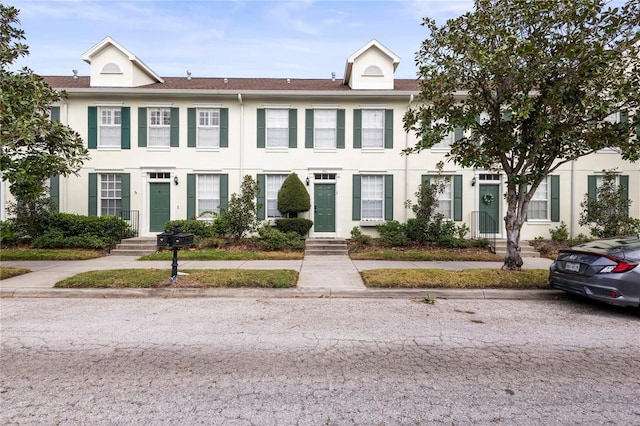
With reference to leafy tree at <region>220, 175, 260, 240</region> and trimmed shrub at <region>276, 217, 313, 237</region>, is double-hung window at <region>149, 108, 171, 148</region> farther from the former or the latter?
trimmed shrub at <region>276, 217, 313, 237</region>

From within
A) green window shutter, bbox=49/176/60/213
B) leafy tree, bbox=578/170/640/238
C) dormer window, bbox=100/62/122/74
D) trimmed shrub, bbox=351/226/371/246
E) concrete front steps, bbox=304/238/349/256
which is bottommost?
concrete front steps, bbox=304/238/349/256

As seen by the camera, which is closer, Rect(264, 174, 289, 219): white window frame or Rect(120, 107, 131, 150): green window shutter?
Rect(120, 107, 131, 150): green window shutter

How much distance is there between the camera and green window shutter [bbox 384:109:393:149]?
14.1 m

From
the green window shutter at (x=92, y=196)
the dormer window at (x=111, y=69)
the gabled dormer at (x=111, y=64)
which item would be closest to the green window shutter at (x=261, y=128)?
the gabled dormer at (x=111, y=64)

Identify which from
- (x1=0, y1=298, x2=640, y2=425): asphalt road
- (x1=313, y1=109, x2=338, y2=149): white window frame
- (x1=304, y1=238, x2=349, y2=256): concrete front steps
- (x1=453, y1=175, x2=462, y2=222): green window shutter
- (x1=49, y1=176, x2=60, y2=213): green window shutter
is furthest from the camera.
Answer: (x1=313, y1=109, x2=338, y2=149): white window frame

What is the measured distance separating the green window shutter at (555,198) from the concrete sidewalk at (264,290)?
493 cm

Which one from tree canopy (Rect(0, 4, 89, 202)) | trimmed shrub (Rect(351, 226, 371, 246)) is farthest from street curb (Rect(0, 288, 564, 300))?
trimmed shrub (Rect(351, 226, 371, 246))

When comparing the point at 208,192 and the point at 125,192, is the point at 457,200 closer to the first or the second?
the point at 208,192

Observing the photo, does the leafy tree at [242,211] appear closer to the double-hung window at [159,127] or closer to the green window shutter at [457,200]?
the double-hung window at [159,127]

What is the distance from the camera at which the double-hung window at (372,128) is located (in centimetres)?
1414

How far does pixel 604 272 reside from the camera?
5.64 m

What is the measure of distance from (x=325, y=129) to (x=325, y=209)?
10.6 ft

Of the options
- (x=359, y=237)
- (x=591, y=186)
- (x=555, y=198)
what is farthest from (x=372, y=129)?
(x=591, y=186)

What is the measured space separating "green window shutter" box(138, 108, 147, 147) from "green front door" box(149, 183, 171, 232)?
1.75m
